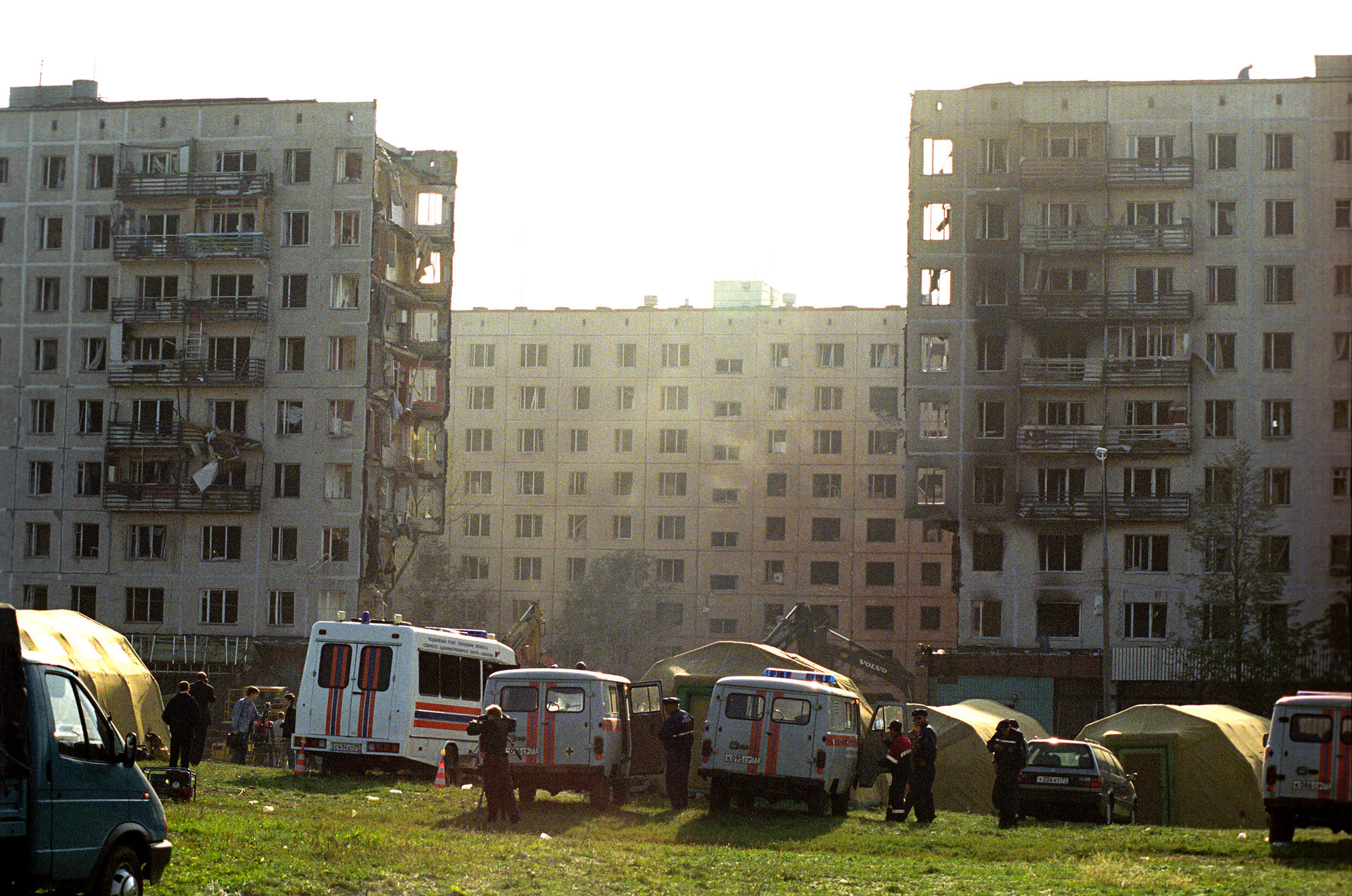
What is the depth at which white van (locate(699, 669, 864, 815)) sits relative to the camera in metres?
29.1

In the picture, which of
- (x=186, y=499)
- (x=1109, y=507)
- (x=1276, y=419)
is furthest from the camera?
(x=186, y=499)

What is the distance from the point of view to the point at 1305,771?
2017 cm

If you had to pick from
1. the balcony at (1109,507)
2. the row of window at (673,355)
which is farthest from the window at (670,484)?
the balcony at (1109,507)

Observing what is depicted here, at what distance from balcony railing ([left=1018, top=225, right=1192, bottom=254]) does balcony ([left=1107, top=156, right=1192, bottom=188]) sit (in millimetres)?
1802

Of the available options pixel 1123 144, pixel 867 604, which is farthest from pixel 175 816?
pixel 867 604

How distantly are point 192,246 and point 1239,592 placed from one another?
48460mm

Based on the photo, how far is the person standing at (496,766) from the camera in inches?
1003

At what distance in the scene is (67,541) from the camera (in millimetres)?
75250

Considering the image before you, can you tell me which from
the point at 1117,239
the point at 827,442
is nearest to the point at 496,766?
the point at 1117,239

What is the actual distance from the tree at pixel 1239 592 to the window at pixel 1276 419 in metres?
1.48

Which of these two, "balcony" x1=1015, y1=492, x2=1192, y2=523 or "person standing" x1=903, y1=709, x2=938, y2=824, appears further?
"balcony" x1=1015, y1=492, x2=1192, y2=523

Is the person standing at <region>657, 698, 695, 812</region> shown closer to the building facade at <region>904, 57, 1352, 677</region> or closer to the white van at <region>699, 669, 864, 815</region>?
the white van at <region>699, 669, 864, 815</region>

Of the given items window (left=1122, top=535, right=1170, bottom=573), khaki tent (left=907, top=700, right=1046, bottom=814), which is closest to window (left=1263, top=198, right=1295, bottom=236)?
window (left=1122, top=535, right=1170, bottom=573)

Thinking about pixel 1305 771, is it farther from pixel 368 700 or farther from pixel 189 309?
pixel 189 309
